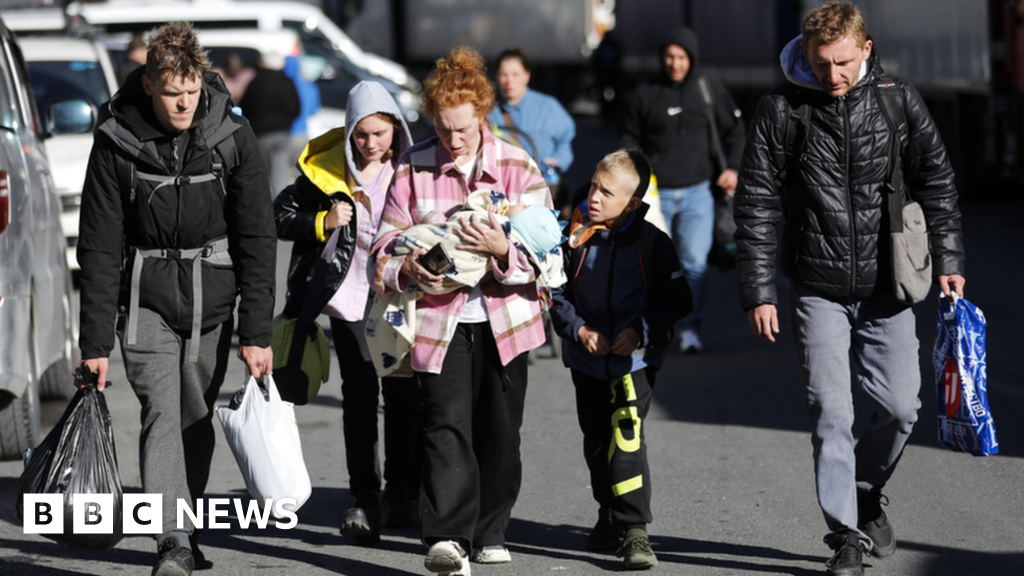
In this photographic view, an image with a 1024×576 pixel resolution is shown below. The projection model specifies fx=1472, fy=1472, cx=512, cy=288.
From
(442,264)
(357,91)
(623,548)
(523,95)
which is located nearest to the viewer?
(442,264)

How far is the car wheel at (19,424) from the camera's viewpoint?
664cm

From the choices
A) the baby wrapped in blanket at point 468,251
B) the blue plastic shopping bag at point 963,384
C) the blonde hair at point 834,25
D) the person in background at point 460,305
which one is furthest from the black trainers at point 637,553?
the blonde hair at point 834,25

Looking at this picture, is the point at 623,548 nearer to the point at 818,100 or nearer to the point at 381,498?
the point at 381,498

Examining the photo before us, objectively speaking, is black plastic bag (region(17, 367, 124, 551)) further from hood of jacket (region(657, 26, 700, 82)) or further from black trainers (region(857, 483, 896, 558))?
hood of jacket (region(657, 26, 700, 82))

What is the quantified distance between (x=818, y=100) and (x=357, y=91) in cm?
172

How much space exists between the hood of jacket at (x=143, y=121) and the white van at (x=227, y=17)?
14.8m

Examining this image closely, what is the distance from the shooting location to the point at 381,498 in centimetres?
600

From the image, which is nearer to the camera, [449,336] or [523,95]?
[449,336]

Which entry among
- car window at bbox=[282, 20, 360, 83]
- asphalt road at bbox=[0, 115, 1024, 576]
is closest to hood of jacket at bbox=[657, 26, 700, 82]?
asphalt road at bbox=[0, 115, 1024, 576]

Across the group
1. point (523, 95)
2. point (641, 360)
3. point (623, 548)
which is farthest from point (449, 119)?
point (523, 95)

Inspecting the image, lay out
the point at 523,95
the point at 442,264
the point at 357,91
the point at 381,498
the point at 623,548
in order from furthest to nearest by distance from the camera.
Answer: the point at 523,95
the point at 381,498
the point at 357,91
the point at 623,548
the point at 442,264

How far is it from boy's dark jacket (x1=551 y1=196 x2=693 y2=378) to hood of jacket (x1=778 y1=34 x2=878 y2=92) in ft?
2.31

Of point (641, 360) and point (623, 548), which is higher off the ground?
point (641, 360)

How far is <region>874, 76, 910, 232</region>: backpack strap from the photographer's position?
4855mm
